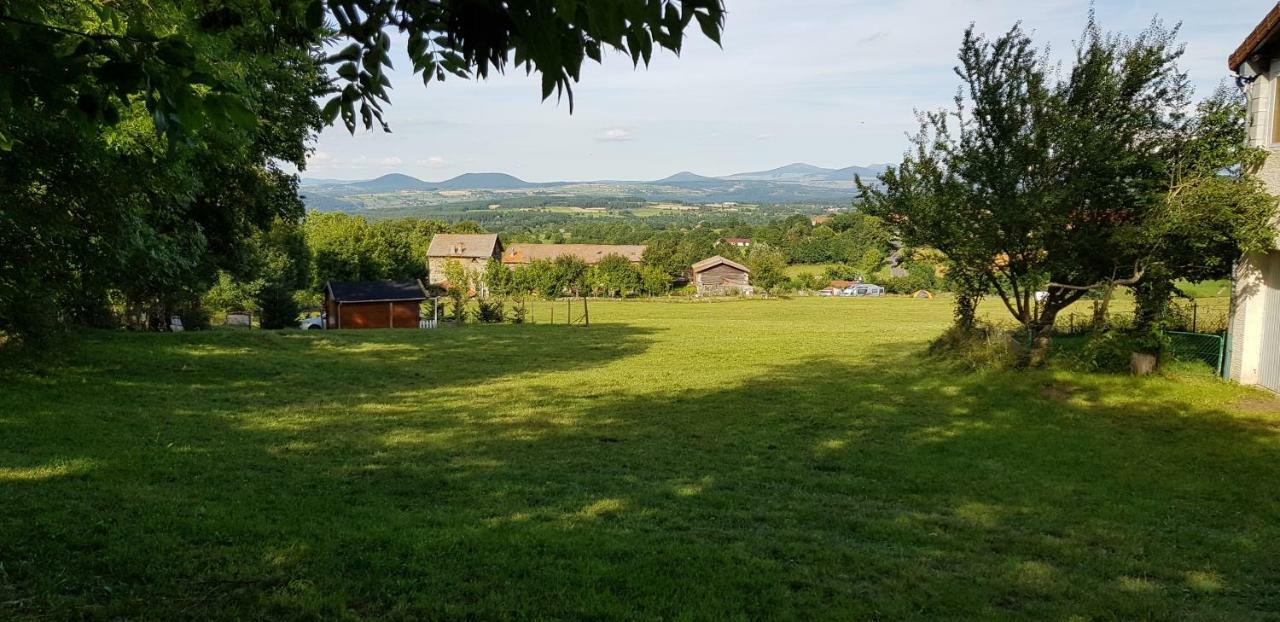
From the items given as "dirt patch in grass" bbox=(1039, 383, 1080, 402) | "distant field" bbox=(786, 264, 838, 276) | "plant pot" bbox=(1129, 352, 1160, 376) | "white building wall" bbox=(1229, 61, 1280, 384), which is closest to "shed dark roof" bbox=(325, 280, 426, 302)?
"dirt patch in grass" bbox=(1039, 383, 1080, 402)

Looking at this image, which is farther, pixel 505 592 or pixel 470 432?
pixel 470 432

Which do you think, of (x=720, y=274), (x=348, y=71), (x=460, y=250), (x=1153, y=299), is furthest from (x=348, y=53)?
(x=460, y=250)

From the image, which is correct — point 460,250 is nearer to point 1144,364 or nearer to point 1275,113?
point 1144,364

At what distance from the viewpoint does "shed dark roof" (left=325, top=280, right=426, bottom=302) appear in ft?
138

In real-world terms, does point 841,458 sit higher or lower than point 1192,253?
lower

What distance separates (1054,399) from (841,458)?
5868mm

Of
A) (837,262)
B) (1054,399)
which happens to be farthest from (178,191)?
(837,262)

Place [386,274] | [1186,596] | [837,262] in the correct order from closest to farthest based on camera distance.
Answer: [1186,596]
[386,274]
[837,262]

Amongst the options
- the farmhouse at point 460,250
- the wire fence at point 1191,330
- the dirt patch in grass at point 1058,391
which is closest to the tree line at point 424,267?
the farmhouse at point 460,250

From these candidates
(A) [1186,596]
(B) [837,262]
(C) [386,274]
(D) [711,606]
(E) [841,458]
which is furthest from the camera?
(B) [837,262]

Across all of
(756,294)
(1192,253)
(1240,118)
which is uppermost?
(1240,118)

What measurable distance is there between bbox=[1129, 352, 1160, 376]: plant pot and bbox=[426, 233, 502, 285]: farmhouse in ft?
271

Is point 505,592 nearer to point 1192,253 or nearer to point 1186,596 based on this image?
point 1186,596

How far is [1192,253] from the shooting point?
14.2 metres
